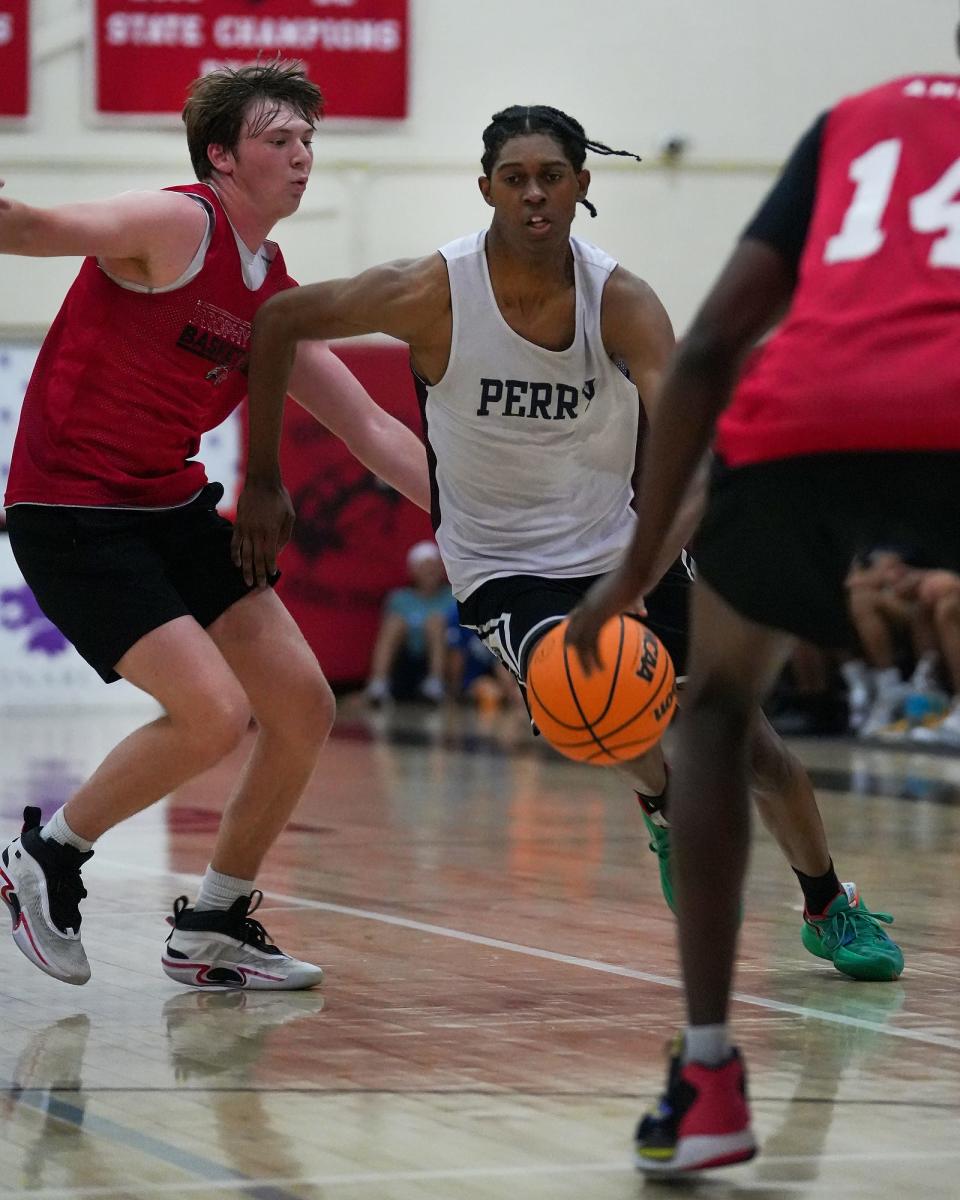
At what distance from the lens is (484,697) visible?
15797 millimetres

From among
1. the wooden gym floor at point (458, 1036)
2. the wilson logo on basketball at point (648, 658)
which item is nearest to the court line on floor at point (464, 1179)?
the wooden gym floor at point (458, 1036)

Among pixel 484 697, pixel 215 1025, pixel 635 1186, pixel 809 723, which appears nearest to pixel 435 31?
pixel 484 697

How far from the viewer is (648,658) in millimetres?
4078

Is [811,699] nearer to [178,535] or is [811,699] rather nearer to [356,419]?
[356,419]

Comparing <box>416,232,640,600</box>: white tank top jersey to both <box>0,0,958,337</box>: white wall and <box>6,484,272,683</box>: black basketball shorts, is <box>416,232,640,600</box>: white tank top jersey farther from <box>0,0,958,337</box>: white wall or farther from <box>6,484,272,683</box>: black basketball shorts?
<box>0,0,958,337</box>: white wall

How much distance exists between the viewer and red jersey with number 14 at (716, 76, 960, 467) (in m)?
2.76

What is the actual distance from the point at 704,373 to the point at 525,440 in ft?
5.67

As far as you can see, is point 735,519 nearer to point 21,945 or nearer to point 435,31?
point 21,945

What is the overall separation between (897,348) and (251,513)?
2060 millimetres

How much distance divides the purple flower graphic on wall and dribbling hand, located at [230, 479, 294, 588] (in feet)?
36.9

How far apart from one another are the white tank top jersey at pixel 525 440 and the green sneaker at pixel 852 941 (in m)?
0.97

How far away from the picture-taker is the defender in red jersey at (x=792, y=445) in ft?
9.12

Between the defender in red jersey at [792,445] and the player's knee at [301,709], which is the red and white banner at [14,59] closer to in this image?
the player's knee at [301,709]

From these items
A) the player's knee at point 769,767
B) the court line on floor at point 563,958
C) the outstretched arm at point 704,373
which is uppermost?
the outstretched arm at point 704,373
